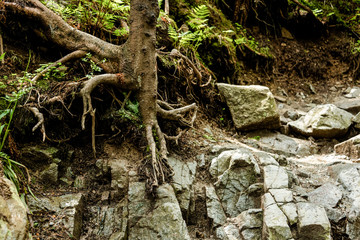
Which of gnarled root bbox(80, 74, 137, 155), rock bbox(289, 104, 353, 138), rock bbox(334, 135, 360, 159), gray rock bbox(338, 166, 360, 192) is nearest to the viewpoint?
gnarled root bbox(80, 74, 137, 155)

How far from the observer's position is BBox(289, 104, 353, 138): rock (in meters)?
5.88

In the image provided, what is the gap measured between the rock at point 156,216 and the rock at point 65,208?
26.2 inches

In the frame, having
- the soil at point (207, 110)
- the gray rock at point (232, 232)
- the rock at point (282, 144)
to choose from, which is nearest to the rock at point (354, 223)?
the gray rock at point (232, 232)

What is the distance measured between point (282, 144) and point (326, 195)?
2.18m

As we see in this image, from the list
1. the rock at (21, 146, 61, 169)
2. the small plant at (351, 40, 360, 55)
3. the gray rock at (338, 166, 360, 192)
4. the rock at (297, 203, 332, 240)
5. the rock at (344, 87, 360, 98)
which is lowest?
the rock at (297, 203, 332, 240)

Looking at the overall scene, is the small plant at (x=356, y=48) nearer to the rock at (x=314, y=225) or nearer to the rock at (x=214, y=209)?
the rock at (x=314, y=225)

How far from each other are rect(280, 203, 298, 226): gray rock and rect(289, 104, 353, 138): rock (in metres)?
3.30

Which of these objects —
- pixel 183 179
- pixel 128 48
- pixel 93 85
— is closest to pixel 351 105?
pixel 183 179

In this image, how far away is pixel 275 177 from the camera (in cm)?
379

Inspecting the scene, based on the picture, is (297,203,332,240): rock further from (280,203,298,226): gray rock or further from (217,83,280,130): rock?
(217,83,280,130): rock

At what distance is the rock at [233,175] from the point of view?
3.76 meters

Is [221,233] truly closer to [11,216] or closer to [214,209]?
[214,209]

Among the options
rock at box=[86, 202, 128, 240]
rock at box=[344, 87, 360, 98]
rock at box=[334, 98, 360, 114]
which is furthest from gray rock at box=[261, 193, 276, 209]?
rock at box=[344, 87, 360, 98]

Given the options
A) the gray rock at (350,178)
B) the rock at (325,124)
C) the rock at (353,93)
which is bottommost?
the gray rock at (350,178)
